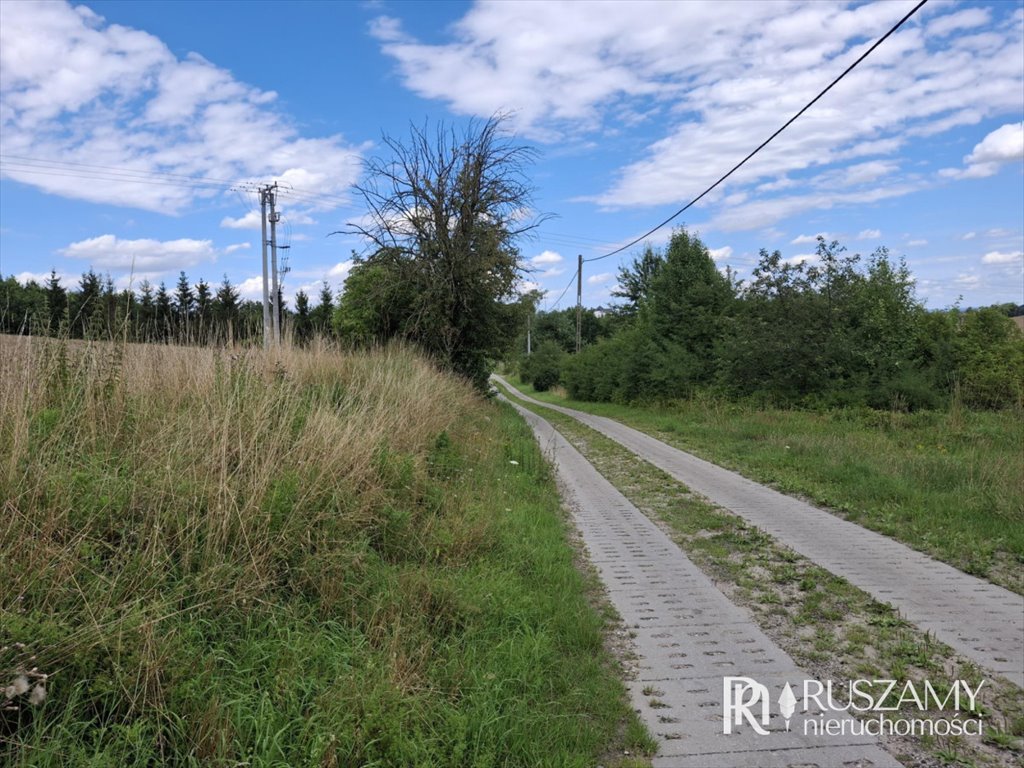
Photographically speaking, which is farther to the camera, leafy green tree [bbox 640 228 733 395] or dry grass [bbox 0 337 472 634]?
leafy green tree [bbox 640 228 733 395]

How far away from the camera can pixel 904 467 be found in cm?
1005

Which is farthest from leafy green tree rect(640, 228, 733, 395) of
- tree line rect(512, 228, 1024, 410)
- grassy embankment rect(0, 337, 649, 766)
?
grassy embankment rect(0, 337, 649, 766)

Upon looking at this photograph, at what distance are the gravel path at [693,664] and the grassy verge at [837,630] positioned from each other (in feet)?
0.55

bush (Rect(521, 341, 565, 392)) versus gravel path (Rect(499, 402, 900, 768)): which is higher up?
bush (Rect(521, 341, 565, 392))

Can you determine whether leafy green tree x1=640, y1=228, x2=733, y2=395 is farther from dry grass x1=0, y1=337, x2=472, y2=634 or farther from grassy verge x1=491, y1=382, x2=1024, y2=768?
dry grass x1=0, y1=337, x2=472, y2=634

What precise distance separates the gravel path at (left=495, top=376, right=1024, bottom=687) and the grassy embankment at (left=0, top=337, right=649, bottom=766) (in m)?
2.33

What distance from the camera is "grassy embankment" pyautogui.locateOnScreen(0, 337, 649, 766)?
259cm

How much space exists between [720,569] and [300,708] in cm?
433

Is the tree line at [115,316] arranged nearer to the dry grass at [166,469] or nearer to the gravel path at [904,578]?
the dry grass at [166,469]

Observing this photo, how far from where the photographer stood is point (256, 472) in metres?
4.21

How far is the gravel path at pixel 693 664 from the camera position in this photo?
3.11 metres

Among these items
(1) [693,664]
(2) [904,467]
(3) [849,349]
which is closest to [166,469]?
(1) [693,664]

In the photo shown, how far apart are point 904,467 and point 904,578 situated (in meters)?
5.21

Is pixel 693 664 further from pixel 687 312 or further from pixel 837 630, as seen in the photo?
pixel 687 312
